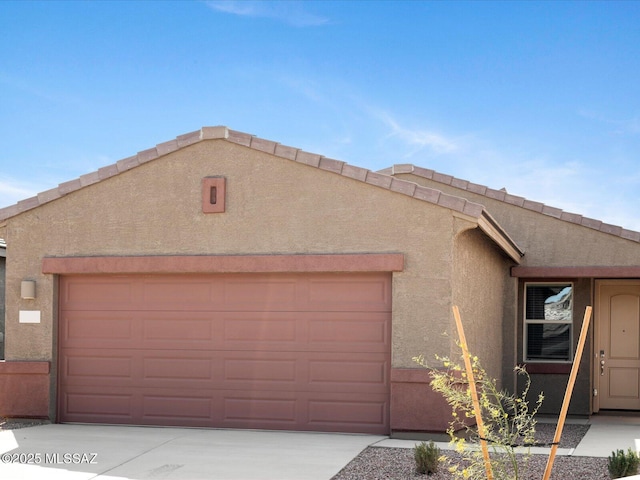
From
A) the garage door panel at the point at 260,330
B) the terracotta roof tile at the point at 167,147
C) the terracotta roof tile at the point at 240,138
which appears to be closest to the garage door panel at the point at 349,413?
the garage door panel at the point at 260,330

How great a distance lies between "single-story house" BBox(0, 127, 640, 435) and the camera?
1184cm

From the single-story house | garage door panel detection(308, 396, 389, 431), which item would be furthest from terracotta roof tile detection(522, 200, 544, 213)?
garage door panel detection(308, 396, 389, 431)

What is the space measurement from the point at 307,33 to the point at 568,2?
5091 mm

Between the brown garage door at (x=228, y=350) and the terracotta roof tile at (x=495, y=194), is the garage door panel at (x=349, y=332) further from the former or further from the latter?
the terracotta roof tile at (x=495, y=194)

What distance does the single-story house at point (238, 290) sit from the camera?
11.8 meters

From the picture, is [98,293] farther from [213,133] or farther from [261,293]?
[213,133]

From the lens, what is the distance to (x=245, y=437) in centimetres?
1175

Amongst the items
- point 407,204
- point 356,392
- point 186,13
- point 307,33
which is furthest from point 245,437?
point 307,33

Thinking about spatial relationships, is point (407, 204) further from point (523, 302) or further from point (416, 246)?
point (523, 302)

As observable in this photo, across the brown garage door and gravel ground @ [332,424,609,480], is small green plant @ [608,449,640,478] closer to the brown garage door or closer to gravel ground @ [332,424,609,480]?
gravel ground @ [332,424,609,480]

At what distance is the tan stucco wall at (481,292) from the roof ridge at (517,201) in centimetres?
113

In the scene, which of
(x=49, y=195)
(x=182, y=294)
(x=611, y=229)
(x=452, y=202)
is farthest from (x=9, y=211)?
(x=611, y=229)

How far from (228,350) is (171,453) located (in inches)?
93.2

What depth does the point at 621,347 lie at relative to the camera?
17.1m
